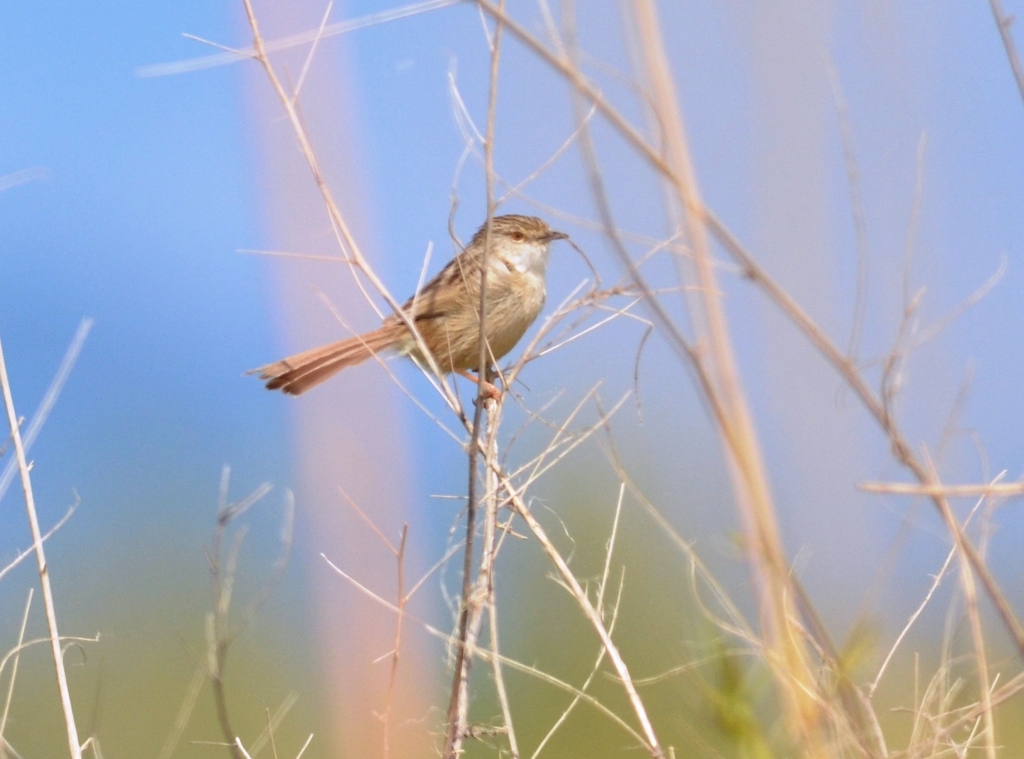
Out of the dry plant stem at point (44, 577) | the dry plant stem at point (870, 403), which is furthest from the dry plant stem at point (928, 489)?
the dry plant stem at point (44, 577)

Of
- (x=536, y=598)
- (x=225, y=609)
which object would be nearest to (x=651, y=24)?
(x=225, y=609)

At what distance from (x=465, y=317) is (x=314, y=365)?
2.57 ft

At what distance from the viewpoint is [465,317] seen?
5.17 meters

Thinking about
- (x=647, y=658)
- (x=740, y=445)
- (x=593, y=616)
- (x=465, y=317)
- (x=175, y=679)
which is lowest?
(x=647, y=658)

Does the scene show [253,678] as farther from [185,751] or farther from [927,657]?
[927,657]

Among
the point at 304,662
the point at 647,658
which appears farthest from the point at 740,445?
the point at 304,662

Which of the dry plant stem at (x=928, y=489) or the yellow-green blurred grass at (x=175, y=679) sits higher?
the dry plant stem at (x=928, y=489)

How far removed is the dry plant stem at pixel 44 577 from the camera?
81.4 inches

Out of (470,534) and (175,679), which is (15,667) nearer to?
(470,534)

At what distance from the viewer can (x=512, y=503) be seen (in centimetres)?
243

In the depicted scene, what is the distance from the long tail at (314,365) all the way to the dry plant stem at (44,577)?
90.6 inches

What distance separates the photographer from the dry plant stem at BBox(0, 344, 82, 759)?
2066 millimetres

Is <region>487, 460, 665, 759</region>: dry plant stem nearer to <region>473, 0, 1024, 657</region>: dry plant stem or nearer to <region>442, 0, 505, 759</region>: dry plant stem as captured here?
<region>442, 0, 505, 759</region>: dry plant stem

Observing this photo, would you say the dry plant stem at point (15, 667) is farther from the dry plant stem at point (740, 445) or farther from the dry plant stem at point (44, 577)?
the dry plant stem at point (740, 445)
